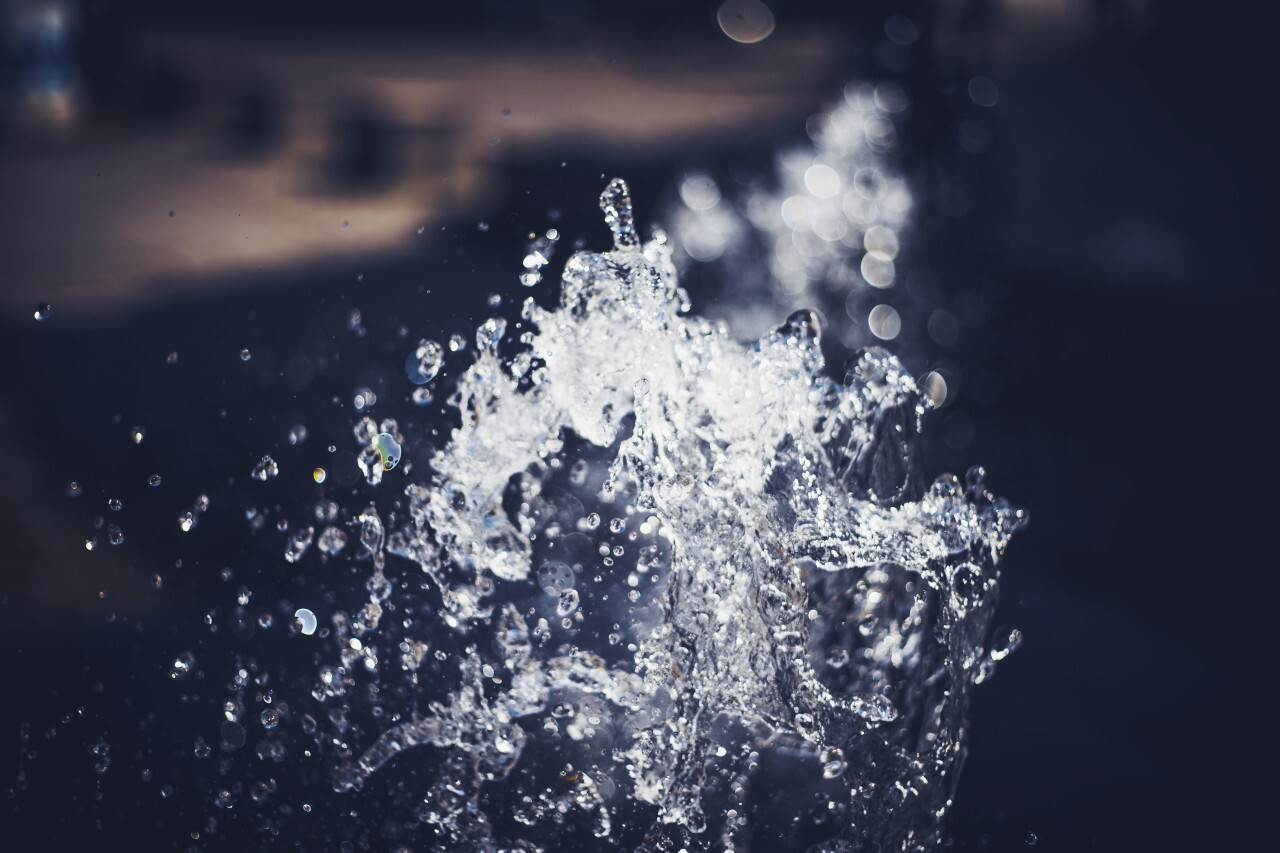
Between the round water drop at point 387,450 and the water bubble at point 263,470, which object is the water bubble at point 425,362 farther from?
the water bubble at point 263,470

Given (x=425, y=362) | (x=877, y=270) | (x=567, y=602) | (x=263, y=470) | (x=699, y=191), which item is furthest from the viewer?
(x=699, y=191)

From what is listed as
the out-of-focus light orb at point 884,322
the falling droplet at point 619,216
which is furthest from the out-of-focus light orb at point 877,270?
the falling droplet at point 619,216

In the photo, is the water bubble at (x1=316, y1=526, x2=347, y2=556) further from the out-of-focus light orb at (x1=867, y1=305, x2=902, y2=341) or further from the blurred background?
the out-of-focus light orb at (x1=867, y1=305, x2=902, y2=341)

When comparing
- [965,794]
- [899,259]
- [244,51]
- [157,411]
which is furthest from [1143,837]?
[244,51]

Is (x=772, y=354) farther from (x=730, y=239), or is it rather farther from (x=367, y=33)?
(x=367, y=33)

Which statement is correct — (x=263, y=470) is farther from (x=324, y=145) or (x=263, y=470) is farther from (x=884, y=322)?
(x=324, y=145)

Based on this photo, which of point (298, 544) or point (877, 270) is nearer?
point (298, 544)

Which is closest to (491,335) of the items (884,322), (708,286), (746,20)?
(708,286)
